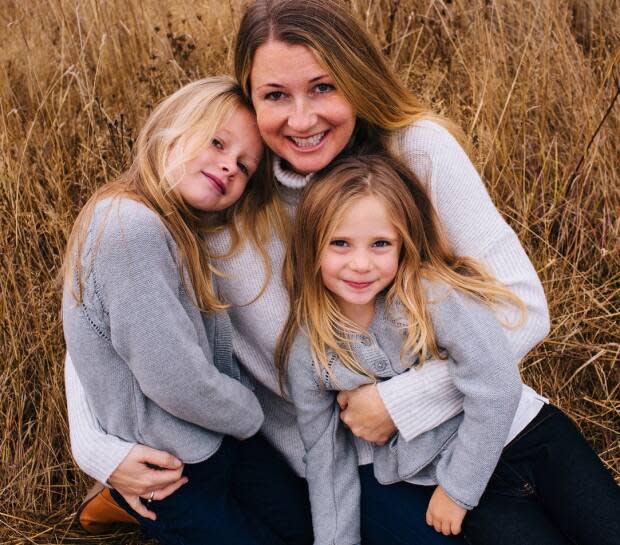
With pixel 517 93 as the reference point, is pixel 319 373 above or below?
below

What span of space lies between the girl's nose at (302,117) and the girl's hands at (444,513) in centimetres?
93

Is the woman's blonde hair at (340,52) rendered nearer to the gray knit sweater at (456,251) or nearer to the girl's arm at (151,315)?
the gray knit sweater at (456,251)

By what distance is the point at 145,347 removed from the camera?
154cm

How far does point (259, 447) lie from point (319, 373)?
0.40 metres

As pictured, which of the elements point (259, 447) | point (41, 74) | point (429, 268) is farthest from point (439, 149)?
point (41, 74)

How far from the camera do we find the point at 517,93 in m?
2.76

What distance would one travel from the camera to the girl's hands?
5.42ft

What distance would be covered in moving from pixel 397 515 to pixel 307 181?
88 cm

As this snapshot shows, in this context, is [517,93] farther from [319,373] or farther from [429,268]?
[319,373]

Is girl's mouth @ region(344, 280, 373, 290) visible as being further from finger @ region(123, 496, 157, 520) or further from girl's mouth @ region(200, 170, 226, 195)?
finger @ region(123, 496, 157, 520)

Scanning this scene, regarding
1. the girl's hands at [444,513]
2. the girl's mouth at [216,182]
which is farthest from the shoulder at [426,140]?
the girl's hands at [444,513]

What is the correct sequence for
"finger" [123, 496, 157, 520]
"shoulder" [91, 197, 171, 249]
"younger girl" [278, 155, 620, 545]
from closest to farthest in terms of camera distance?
1. "shoulder" [91, 197, 171, 249]
2. "younger girl" [278, 155, 620, 545]
3. "finger" [123, 496, 157, 520]

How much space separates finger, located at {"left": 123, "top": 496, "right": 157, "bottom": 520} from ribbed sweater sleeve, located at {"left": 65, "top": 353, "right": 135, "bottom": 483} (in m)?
0.08

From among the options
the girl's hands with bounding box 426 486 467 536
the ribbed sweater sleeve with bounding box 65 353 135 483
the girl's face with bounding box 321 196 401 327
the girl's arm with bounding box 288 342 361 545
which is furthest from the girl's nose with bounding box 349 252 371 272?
the ribbed sweater sleeve with bounding box 65 353 135 483
